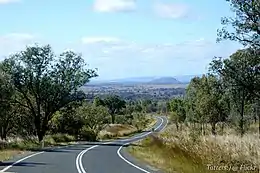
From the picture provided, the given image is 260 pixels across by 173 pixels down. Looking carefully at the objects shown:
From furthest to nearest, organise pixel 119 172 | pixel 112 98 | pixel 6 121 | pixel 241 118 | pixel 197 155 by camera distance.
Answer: pixel 112 98, pixel 6 121, pixel 241 118, pixel 119 172, pixel 197 155

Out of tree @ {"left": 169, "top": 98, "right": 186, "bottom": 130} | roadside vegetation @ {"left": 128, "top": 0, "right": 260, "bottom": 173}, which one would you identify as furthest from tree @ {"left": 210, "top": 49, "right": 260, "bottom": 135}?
tree @ {"left": 169, "top": 98, "right": 186, "bottom": 130}

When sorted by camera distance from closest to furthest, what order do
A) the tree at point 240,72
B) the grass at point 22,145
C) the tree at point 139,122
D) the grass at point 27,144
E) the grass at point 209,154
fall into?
the grass at point 209,154 → the tree at point 240,72 → the grass at point 27,144 → the grass at point 22,145 → the tree at point 139,122

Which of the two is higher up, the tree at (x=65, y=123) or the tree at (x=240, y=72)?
the tree at (x=240, y=72)

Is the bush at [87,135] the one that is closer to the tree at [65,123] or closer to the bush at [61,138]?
the tree at [65,123]

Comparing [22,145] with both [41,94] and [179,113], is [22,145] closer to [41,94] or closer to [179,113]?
[41,94]

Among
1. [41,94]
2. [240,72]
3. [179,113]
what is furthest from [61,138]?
[179,113]

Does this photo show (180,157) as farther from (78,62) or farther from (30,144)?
(78,62)

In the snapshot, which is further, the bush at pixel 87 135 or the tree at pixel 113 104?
the tree at pixel 113 104

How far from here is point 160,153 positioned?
2628 centimetres

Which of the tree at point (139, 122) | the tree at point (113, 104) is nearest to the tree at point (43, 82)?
the tree at point (139, 122)

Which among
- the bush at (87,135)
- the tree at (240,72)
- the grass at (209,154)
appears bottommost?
the bush at (87,135)

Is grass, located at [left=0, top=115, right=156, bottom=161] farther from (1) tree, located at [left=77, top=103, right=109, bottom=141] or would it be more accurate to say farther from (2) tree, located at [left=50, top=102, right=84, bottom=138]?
(2) tree, located at [left=50, top=102, right=84, bottom=138]

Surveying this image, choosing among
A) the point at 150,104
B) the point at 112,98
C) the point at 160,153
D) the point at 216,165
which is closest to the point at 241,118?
the point at 160,153

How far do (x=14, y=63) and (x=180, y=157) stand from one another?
35959 millimetres
